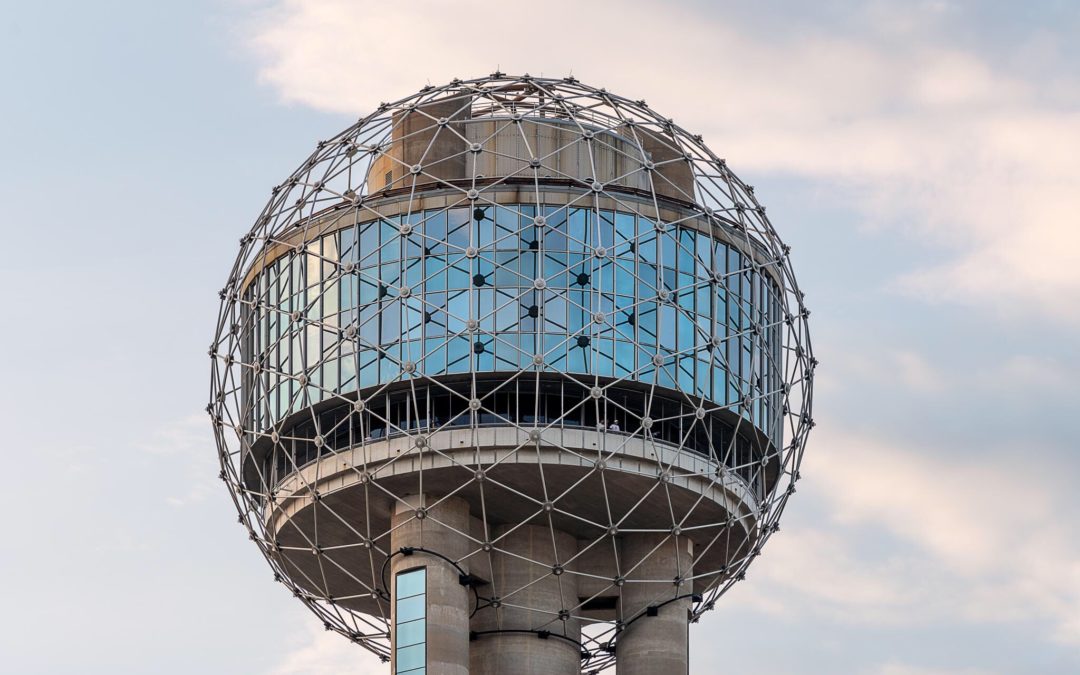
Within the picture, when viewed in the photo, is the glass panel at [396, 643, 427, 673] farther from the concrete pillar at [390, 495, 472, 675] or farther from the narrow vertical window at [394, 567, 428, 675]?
the concrete pillar at [390, 495, 472, 675]

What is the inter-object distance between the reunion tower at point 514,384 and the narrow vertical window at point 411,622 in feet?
0.26

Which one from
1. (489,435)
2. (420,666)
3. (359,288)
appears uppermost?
(359,288)

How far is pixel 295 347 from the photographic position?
254 feet

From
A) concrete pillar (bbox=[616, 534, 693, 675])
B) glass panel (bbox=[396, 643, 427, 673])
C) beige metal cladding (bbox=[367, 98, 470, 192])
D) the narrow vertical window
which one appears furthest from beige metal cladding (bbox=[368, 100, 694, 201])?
glass panel (bbox=[396, 643, 427, 673])

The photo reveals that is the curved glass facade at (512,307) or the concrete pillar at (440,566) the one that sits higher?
the curved glass facade at (512,307)

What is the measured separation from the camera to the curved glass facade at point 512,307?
75.1m

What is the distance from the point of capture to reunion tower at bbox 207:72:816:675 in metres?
74.8

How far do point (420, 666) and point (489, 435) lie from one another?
21.0 feet

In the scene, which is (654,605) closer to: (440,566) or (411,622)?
(440,566)

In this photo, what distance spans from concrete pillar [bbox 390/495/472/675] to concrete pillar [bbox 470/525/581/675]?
153cm

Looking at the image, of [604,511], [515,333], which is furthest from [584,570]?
[515,333]

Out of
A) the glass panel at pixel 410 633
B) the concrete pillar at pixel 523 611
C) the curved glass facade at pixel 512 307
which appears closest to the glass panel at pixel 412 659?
the glass panel at pixel 410 633

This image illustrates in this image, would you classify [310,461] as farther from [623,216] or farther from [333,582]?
[623,216]

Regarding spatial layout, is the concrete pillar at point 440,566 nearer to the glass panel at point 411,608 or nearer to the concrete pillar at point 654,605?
the glass panel at point 411,608
